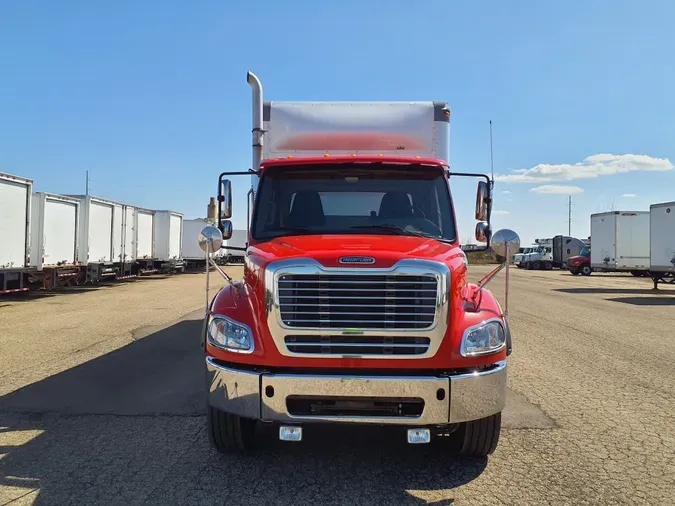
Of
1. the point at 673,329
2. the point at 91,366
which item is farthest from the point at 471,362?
the point at 673,329

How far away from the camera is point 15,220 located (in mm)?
14281

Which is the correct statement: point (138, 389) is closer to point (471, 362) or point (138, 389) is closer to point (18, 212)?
point (471, 362)

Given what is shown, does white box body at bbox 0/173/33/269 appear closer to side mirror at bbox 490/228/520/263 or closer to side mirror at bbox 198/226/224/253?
side mirror at bbox 198/226/224/253

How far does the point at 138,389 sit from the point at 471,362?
413cm

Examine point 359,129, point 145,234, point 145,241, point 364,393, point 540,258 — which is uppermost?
point 359,129

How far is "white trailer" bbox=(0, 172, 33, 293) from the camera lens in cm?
1384

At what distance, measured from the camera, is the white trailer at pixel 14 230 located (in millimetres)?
13844

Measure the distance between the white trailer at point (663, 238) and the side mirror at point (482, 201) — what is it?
18302 millimetres

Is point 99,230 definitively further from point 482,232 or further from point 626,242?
Answer: point 626,242

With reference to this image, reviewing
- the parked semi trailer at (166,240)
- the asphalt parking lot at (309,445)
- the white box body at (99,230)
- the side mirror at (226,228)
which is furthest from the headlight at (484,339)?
the parked semi trailer at (166,240)

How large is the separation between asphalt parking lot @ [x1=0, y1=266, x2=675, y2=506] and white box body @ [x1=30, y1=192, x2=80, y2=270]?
843cm

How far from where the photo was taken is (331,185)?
484 centimetres

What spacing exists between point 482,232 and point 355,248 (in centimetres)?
210

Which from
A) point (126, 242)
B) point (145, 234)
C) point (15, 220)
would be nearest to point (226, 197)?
point (15, 220)
